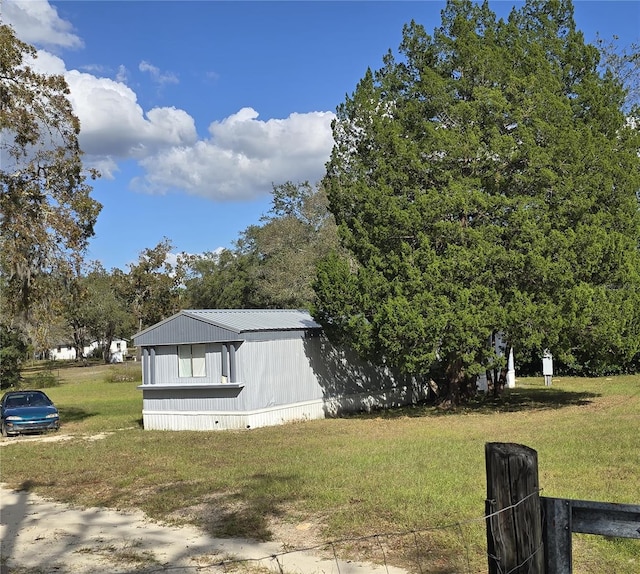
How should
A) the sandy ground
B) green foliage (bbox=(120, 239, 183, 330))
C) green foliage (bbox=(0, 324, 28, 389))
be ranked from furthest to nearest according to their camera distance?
green foliage (bbox=(120, 239, 183, 330))
green foliage (bbox=(0, 324, 28, 389))
the sandy ground

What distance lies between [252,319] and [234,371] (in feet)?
7.66

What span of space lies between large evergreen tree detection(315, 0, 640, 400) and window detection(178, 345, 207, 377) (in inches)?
147

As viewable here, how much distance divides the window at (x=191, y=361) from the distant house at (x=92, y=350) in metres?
62.2

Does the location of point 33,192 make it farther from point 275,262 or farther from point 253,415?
point 275,262

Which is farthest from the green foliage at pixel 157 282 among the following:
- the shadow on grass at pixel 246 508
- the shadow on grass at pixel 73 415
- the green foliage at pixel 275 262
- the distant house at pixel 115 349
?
the shadow on grass at pixel 246 508

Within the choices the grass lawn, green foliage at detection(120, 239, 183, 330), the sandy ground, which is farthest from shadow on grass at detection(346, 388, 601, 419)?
green foliage at detection(120, 239, 183, 330)

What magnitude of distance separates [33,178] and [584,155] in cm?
1516

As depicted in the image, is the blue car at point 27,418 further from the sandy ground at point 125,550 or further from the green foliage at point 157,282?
the green foliage at point 157,282

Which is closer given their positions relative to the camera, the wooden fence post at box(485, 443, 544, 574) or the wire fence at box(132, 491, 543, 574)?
the wooden fence post at box(485, 443, 544, 574)

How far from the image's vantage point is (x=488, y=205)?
1803cm

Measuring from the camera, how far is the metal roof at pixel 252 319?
18.5m

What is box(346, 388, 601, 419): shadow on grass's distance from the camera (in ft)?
66.5

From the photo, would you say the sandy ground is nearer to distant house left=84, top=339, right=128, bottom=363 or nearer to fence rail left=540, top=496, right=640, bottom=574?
fence rail left=540, top=496, right=640, bottom=574

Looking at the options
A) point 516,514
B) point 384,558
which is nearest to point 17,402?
point 384,558
